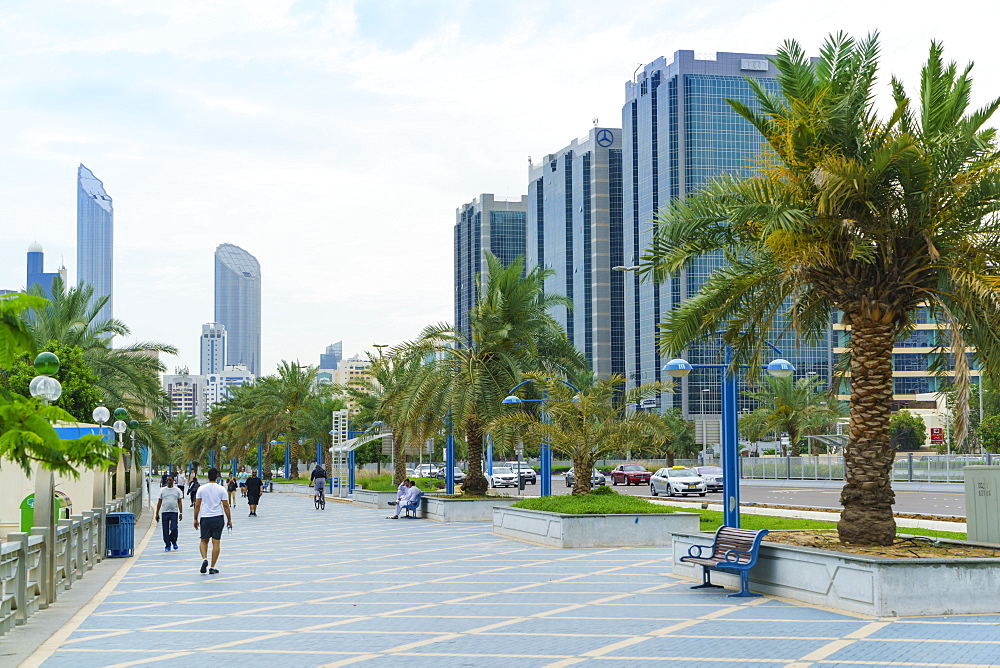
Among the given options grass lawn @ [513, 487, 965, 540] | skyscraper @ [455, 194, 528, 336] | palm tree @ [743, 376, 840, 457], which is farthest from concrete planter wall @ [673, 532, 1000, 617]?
skyscraper @ [455, 194, 528, 336]

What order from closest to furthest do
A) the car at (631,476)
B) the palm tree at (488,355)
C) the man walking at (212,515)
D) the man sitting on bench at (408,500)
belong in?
the man walking at (212,515)
the palm tree at (488,355)
the man sitting on bench at (408,500)
the car at (631,476)

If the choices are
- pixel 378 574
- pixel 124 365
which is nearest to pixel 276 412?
pixel 124 365

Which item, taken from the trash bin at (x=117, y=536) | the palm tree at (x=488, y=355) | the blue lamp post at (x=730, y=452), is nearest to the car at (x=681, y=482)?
the palm tree at (x=488, y=355)

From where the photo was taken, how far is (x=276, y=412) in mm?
67188

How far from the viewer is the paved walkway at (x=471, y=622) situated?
9734 mm

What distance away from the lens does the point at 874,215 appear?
13.4 m

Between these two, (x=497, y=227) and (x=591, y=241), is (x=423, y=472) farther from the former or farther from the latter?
(x=497, y=227)

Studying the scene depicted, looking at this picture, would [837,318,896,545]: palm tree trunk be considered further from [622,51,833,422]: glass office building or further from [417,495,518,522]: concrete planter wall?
[622,51,833,422]: glass office building

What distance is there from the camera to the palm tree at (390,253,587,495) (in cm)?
3028

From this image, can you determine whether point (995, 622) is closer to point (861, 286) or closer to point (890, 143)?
point (861, 286)

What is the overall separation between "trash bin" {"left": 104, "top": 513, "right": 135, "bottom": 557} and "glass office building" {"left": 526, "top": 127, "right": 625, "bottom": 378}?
119 meters

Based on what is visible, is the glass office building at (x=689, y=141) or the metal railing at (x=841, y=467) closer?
the metal railing at (x=841, y=467)

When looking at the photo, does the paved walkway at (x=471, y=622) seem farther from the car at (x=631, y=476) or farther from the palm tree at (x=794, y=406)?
the palm tree at (x=794, y=406)

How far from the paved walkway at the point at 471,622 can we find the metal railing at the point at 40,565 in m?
0.55
